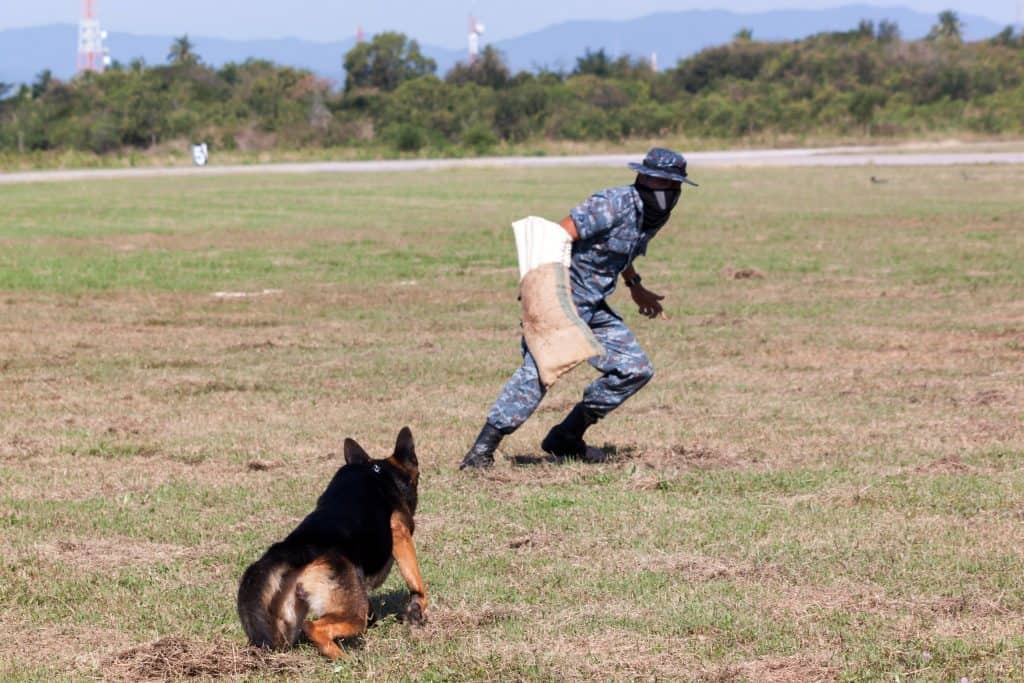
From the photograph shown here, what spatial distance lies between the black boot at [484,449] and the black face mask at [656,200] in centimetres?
148

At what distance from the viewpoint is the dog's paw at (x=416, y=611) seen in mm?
5242

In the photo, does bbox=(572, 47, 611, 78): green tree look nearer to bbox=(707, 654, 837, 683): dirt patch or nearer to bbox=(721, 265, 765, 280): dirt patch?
bbox=(721, 265, 765, 280): dirt patch

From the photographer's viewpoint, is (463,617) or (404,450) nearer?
(463,617)

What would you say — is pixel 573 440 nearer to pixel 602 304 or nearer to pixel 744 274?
pixel 602 304

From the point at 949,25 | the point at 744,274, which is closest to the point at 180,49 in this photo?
the point at 949,25

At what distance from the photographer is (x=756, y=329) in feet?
45.7

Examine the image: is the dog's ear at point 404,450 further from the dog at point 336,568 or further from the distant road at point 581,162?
the distant road at point 581,162

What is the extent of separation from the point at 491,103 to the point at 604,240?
65.5m

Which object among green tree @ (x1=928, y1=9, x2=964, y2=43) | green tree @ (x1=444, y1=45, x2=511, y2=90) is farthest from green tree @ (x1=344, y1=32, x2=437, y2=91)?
green tree @ (x1=928, y1=9, x2=964, y2=43)

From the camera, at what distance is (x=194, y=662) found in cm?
495

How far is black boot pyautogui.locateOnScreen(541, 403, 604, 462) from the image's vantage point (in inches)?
329

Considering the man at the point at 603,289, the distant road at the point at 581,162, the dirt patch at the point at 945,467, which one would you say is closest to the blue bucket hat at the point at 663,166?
the man at the point at 603,289

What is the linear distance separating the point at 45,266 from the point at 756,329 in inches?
431

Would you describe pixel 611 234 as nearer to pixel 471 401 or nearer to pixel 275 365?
pixel 471 401
